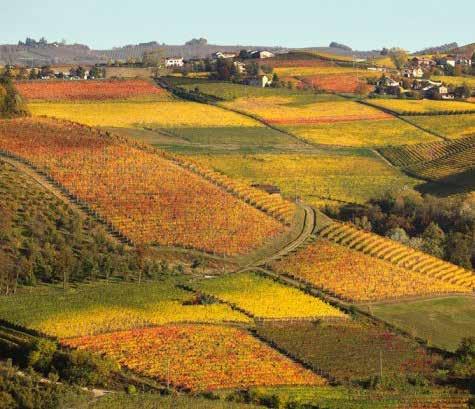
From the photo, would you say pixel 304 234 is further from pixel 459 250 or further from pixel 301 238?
pixel 459 250

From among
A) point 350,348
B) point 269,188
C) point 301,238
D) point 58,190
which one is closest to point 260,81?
point 269,188

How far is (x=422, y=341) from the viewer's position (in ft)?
190

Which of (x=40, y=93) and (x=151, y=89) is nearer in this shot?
(x=40, y=93)

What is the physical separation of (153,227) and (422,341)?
20.4 metres

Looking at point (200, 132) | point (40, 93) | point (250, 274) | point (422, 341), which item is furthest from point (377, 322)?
point (40, 93)

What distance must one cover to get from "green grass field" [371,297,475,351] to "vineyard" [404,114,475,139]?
62.8 metres

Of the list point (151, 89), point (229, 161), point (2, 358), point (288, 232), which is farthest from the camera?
point (151, 89)

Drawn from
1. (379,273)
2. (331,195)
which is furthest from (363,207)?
(379,273)

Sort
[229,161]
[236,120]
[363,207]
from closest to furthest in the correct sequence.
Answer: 1. [363,207]
2. [229,161]
3. [236,120]

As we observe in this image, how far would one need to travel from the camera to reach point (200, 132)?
120 meters

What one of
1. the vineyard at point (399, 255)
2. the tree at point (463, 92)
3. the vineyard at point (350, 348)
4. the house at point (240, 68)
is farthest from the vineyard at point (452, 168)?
the house at point (240, 68)

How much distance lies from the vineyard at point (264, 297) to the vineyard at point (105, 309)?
1.51 meters

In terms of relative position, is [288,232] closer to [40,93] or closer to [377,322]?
[377,322]

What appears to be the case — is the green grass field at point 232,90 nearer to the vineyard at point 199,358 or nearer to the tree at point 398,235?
the tree at point 398,235
